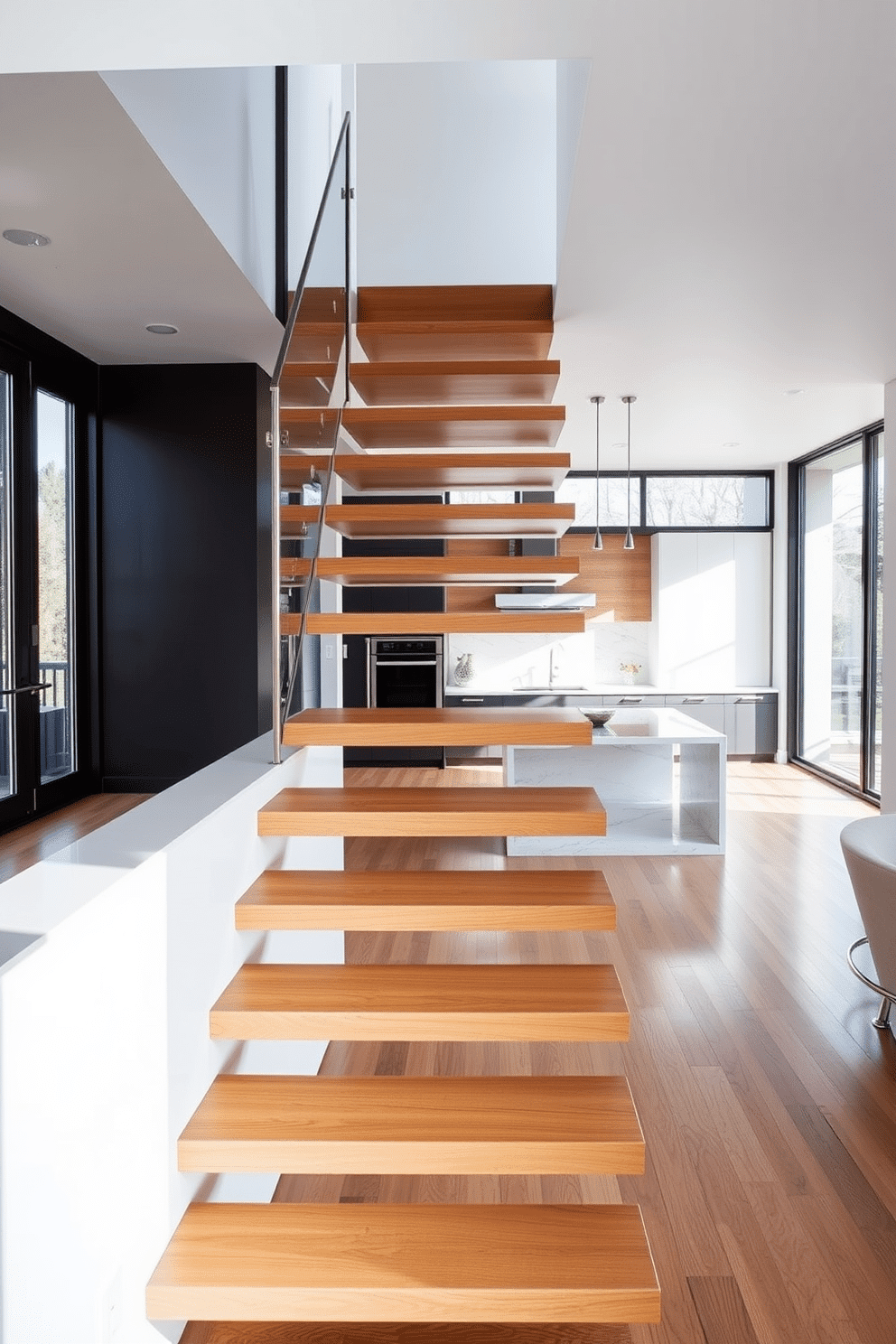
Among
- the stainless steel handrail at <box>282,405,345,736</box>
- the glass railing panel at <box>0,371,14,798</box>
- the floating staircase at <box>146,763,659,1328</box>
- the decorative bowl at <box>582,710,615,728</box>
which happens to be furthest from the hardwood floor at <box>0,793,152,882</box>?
the decorative bowl at <box>582,710,615,728</box>

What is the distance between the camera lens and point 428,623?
3.18 m

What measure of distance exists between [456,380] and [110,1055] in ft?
11.4

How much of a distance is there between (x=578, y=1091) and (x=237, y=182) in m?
3.75

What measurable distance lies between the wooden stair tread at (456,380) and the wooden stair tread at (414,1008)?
283cm

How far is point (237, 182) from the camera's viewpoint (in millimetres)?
4105

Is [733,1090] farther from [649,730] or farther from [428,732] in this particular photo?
[649,730]

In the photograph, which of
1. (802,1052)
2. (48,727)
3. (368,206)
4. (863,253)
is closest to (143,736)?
(48,727)

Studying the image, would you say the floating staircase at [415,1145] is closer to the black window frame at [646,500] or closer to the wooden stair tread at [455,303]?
the wooden stair tread at [455,303]

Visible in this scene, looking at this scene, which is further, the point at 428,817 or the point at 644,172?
the point at 644,172

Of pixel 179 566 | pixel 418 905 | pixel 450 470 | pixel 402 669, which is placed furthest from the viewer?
pixel 402 669

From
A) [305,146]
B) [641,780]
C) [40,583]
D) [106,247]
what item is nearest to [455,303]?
[305,146]

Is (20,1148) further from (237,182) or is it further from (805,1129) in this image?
(237,182)

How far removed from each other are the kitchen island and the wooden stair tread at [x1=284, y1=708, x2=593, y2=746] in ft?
8.30

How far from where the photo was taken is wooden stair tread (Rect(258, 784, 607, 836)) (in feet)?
8.52
